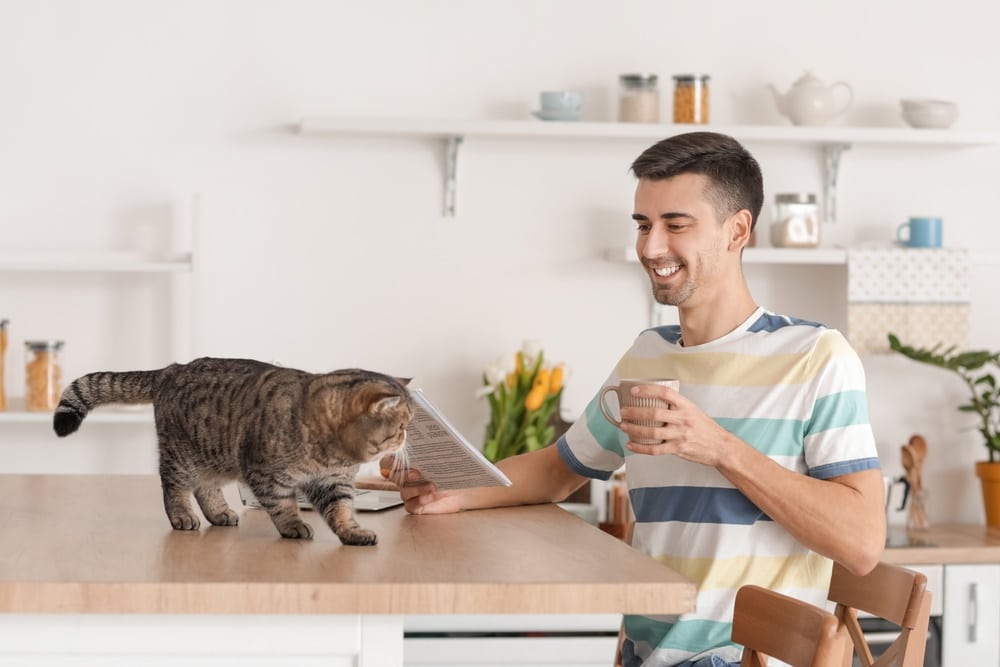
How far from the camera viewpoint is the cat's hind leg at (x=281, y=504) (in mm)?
1466

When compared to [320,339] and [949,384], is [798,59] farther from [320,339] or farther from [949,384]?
[320,339]

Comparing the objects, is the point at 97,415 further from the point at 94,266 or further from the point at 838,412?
the point at 838,412

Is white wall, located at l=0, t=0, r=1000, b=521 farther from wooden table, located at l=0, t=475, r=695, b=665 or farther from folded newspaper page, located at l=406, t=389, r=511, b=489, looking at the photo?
wooden table, located at l=0, t=475, r=695, b=665

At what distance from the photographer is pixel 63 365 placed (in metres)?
3.42

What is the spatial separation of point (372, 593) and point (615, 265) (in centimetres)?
246

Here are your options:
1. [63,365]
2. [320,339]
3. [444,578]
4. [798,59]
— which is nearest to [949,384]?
[798,59]

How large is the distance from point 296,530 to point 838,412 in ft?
2.45

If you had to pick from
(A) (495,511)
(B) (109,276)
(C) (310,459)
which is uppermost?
(B) (109,276)

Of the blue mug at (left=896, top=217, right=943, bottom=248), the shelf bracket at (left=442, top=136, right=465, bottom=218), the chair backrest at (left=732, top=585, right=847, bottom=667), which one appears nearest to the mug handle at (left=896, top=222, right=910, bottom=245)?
the blue mug at (left=896, top=217, right=943, bottom=248)

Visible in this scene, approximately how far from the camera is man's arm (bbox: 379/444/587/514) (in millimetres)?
1769

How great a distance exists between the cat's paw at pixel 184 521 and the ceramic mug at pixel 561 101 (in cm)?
208

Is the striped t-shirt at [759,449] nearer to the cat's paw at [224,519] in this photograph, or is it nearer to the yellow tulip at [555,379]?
the cat's paw at [224,519]

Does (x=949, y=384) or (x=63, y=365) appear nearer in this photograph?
(x=63, y=365)

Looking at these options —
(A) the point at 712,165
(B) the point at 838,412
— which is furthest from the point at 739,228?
(B) the point at 838,412
